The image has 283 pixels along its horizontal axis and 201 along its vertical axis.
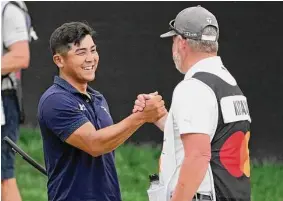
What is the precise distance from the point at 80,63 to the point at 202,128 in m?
0.96

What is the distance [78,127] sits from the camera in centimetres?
488

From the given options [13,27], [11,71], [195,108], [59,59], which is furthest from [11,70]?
[195,108]

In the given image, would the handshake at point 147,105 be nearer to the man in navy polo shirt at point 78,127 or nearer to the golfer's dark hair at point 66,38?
the man in navy polo shirt at point 78,127

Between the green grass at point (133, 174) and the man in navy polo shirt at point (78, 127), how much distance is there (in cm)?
284

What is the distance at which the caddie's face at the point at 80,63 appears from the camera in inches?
198

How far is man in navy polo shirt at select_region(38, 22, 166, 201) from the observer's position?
4867mm

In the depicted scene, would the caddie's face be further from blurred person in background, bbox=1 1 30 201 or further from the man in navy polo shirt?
blurred person in background, bbox=1 1 30 201

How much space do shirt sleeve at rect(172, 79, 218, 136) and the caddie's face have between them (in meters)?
0.77

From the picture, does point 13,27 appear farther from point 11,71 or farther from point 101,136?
point 101,136

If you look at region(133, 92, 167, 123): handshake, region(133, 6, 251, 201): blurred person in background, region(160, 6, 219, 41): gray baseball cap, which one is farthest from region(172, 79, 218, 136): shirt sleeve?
region(133, 92, 167, 123): handshake

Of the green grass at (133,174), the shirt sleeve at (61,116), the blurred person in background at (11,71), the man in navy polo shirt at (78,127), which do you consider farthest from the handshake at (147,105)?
the green grass at (133,174)

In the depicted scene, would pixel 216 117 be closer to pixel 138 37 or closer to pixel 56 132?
pixel 56 132

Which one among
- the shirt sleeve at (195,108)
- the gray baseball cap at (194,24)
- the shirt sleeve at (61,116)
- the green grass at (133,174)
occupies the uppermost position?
the gray baseball cap at (194,24)

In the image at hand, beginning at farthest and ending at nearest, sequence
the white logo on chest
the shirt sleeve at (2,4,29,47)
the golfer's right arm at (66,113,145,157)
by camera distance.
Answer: the shirt sleeve at (2,4,29,47) < the white logo on chest < the golfer's right arm at (66,113,145,157)
